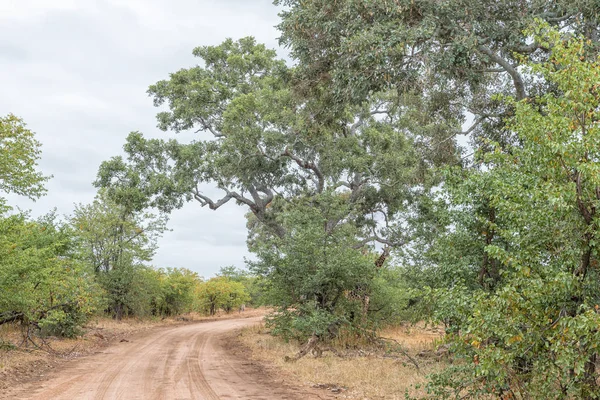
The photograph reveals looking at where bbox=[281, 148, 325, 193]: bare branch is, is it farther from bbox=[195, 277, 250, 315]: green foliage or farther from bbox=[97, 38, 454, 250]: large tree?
bbox=[195, 277, 250, 315]: green foliage

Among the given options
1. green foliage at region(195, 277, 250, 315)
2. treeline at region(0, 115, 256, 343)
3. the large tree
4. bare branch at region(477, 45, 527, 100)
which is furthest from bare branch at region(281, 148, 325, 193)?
green foliage at region(195, 277, 250, 315)

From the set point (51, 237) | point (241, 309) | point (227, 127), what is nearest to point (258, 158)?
point (227, 127)

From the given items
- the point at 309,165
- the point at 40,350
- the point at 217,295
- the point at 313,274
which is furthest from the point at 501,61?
the point at 217,295

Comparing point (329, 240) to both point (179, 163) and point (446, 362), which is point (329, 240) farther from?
point (179, 163)

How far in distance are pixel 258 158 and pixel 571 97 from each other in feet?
54.5

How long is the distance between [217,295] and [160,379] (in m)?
32.4

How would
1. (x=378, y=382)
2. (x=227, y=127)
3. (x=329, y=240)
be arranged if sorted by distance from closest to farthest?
1. (x=378, y=382)
2. (x=329, y=240)
3. (x=227, y=127)

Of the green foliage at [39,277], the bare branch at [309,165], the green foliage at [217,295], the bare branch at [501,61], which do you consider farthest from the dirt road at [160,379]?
the green foliage at [217,295]

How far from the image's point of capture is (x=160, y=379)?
1050 centimetres

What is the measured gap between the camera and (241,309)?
163 feet

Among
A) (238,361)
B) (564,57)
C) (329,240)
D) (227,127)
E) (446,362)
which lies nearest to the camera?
(564,57)

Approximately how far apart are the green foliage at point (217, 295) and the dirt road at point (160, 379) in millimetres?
25094

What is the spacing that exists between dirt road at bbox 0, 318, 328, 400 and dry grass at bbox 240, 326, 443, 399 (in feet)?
2.41

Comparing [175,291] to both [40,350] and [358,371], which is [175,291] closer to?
[40,350]
